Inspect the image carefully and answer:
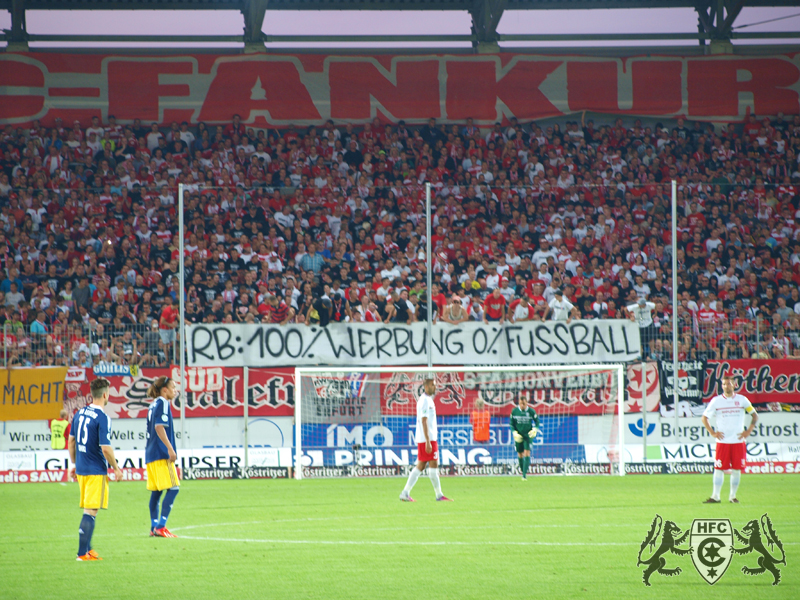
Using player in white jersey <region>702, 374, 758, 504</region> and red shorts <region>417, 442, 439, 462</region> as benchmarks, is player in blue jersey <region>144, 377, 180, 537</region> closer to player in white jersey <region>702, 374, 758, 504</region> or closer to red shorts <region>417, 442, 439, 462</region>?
red shorts <region>417, 442, 439, 462</region>

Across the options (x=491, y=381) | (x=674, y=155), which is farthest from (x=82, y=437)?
(x=674, y=155)

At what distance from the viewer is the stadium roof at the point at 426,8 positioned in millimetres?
31438

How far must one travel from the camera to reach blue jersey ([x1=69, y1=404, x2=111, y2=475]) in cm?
959

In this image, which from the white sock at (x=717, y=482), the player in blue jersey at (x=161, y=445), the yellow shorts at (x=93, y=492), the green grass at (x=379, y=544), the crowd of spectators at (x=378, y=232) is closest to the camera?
the green grass at (x=379, y=544)

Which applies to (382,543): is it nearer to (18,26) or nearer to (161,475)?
(161,475)

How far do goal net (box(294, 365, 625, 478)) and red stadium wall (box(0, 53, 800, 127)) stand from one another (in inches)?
500

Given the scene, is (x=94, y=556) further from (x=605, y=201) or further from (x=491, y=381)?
(x=605, y=201)

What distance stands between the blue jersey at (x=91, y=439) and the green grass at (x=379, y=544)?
3.10ft

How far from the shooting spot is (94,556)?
9.76 m

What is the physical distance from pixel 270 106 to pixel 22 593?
25.2m

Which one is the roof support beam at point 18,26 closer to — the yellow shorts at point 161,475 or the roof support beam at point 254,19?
the roof support beam at point 254,19

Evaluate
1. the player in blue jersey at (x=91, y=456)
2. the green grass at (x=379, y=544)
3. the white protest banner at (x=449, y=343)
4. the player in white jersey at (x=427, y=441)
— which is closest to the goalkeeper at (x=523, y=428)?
the green grass at (x=379, y=544)

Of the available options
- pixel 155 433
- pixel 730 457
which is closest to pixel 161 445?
pixel 155 433

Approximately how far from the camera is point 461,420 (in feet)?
71.4
